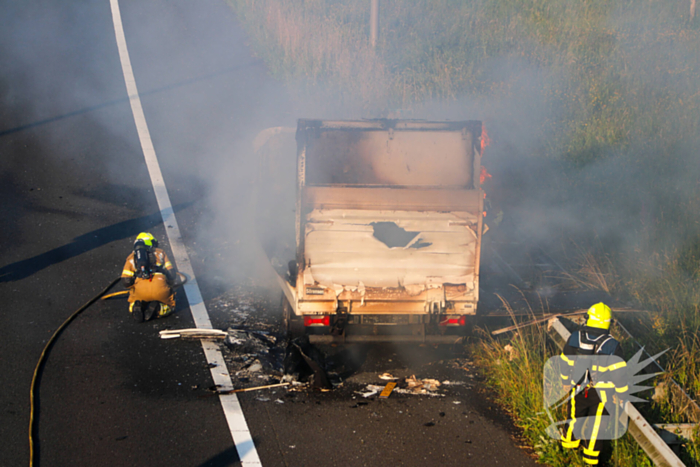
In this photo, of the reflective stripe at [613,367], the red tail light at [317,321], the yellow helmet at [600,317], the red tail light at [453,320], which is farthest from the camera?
the red tail light at [453,320]

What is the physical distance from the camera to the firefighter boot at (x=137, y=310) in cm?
682

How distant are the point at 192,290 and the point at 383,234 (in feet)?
10.4

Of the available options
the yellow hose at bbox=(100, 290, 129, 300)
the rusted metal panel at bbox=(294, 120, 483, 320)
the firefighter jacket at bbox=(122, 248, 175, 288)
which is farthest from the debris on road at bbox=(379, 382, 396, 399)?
the yellow hose at bbox=(100, 290, 129, 300)

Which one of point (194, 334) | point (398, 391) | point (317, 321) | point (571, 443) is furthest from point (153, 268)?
point (571, 443)

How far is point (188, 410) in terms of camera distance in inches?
206

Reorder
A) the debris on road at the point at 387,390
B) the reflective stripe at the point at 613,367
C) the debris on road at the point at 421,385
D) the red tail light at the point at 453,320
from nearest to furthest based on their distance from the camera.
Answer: the reflective stripe at the point at 613,367 → the debris on road at the point at 387,390 → the debris on road at the point at 421,385 → the red tail light at the point at 453,320

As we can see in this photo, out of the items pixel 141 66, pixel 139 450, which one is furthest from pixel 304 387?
pixel 141 66

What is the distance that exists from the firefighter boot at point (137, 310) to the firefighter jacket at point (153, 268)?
0.25 metres

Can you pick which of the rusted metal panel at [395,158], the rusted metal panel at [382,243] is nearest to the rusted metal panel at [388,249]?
the rusted metal panel at [382,243]

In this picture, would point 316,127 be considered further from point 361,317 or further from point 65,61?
point 65,61

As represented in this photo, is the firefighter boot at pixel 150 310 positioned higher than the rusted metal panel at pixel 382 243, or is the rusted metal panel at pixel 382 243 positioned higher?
the rusted metal panel at pixel 382 243

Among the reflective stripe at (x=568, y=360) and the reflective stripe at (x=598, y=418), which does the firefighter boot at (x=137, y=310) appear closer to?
the reflective stripe at (x=568, y=360)

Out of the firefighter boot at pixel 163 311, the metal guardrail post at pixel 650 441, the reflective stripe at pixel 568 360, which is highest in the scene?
the reflective stripe at pixel 568 360

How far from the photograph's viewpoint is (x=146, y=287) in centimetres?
689
